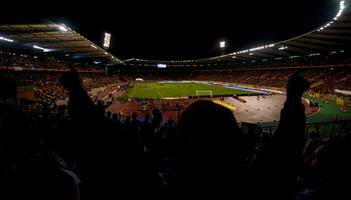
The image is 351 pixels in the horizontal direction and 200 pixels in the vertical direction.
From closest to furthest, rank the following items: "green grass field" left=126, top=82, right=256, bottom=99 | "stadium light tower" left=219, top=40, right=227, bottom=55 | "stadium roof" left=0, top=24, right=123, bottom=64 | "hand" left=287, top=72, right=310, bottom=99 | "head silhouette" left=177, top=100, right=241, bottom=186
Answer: "head silhouette" left=177, top=100, right=241, bottom=186 → "hand" left=287, top=72, right=310, bottom=99 → "stadium roof" left=0, top=24, right=123, bottom=64 → "green grass field" left=126, top=82, right=256, bottom=99 → "stadium light tower" left=219, top=40, right=227, bottom=55

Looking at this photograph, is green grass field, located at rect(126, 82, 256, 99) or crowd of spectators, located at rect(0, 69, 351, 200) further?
green grass field, located at rect(126, 82, 256, 99)

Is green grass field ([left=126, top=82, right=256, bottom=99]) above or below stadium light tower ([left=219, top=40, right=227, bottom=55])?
below

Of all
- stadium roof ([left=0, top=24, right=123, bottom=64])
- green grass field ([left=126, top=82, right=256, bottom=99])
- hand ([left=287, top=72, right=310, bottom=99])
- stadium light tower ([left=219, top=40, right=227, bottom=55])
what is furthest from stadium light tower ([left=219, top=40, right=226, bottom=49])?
hand ([left=287, top=72, right=310, bottom=99])

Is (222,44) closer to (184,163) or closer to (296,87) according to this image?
(296,87)

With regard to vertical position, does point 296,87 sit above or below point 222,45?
below

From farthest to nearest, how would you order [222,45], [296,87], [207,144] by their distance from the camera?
1. [222,45]
2. [296,87]
3. [207,144]

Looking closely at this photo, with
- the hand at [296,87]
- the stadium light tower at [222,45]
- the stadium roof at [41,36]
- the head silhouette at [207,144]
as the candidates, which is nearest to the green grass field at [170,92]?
the stadium roof at [41,36]

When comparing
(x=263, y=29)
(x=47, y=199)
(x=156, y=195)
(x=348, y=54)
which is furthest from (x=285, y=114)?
(x=348, y=54)

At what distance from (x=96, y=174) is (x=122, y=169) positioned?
0.49 ft

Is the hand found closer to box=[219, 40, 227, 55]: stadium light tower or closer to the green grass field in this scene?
the green grass field

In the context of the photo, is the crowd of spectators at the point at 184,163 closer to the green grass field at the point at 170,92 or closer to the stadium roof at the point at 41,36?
the stadium roof at the point at 41,36

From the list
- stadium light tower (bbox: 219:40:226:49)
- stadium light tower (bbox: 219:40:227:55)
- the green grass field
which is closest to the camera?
the green grass field

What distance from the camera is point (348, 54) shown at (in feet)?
173

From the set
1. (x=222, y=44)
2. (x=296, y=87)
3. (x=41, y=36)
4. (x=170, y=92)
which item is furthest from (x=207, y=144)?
(x=222, y=44)
